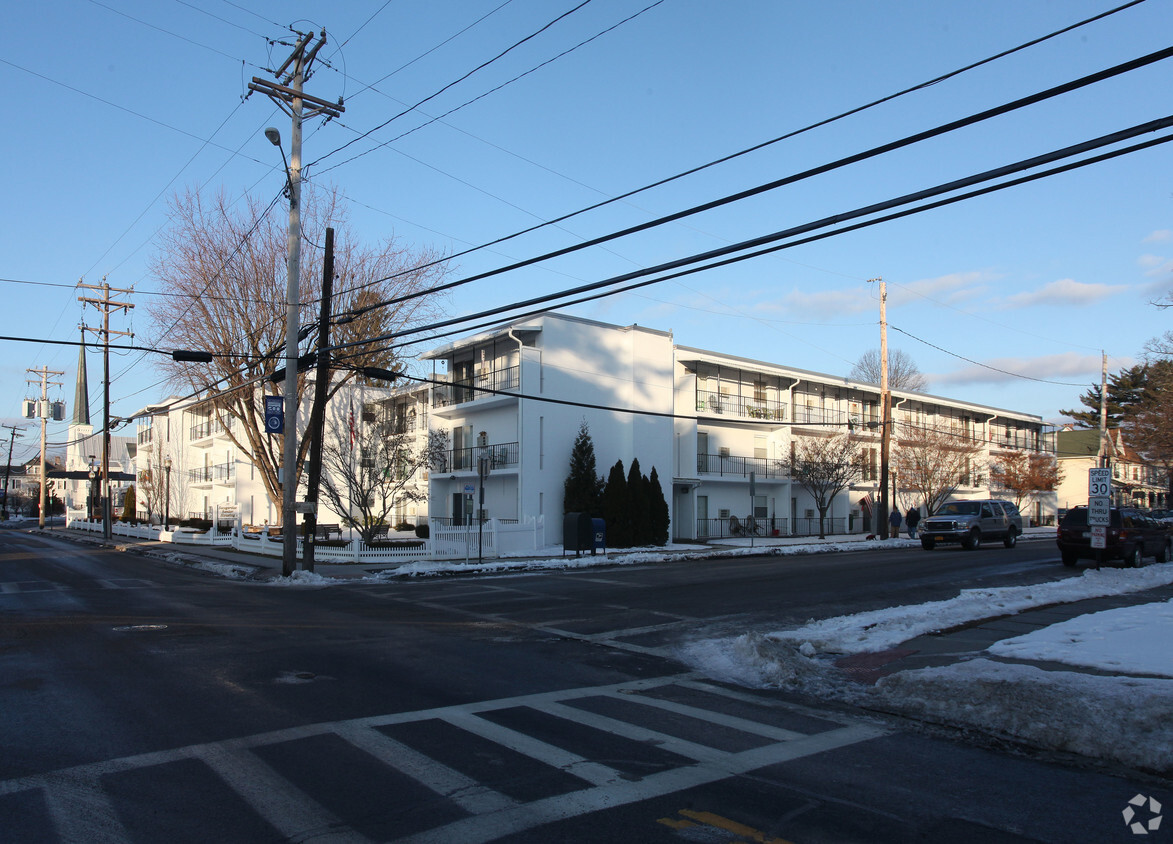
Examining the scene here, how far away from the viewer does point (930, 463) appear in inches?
1901

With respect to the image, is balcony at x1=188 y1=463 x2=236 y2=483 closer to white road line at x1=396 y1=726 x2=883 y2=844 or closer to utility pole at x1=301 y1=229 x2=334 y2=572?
utility pole at x1=301 y1=229 x2=334 y2=572

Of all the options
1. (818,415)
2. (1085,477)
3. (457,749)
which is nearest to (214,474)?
(818,415)

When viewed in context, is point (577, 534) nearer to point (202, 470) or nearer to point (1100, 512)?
point (1100, 512)

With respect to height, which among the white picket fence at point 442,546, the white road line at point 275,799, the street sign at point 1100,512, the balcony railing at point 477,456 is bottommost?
the white picket fence at point 442,546

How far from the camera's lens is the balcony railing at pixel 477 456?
33.9 meters

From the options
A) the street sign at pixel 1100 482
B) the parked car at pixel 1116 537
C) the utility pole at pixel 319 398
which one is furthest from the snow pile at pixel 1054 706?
the utility pole at pixel 319 398

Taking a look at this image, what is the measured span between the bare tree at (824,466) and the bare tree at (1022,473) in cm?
1862

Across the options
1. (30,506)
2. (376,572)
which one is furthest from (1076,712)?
(30,506)

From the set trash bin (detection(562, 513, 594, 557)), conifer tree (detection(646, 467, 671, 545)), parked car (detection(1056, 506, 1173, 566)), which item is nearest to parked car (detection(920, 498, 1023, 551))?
parked car (detection(1056, 506, 1173, 566))

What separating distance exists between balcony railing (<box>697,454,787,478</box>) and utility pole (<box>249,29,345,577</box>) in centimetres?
2280

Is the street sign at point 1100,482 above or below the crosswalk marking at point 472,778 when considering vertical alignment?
above

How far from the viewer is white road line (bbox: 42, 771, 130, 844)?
4.45 m

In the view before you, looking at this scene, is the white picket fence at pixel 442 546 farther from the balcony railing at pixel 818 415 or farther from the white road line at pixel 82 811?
the balcony railing at pixel 818 415

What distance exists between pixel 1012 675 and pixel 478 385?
30.7 metres
